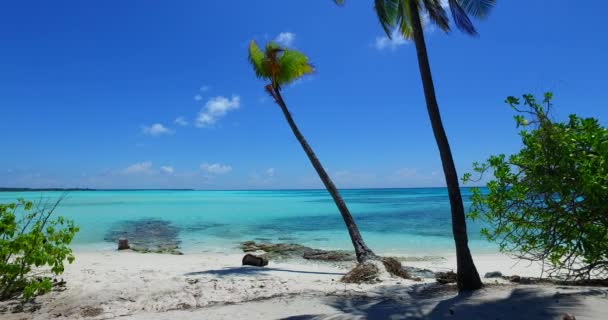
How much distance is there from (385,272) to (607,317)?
4.91 m

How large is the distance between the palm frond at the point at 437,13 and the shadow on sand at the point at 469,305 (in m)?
5.08

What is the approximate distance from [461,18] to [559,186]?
421 centimetres

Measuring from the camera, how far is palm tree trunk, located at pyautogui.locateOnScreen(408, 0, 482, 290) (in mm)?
6348

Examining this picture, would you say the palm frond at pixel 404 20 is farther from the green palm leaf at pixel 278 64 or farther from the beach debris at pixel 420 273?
the beach debris at pixel 420 273

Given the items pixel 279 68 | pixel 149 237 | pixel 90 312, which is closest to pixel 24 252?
pixel 90 312

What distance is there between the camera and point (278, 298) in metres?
6.66

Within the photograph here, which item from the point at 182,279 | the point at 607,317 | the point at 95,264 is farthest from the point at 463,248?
the point at 95,264

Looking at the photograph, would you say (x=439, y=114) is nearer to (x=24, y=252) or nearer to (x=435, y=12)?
(x=435, y=12)

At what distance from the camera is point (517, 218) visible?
5.60 metres

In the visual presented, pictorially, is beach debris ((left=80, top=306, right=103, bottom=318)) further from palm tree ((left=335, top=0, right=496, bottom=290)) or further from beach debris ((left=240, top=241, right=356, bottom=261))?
beach debris ((left=240, top=241, right=356, bottom=261))

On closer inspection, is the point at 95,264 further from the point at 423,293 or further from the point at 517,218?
the point at 517,218

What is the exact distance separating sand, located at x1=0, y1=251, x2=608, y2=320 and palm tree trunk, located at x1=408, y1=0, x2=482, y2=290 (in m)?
0.33

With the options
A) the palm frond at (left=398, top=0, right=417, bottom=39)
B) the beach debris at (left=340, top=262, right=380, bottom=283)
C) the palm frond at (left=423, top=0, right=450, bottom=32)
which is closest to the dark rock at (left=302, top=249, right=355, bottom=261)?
the beach debris at (left=340, top=262, right=380, bottom=283)

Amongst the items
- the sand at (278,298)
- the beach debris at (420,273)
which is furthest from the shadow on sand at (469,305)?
the beach debris at (420,273)
